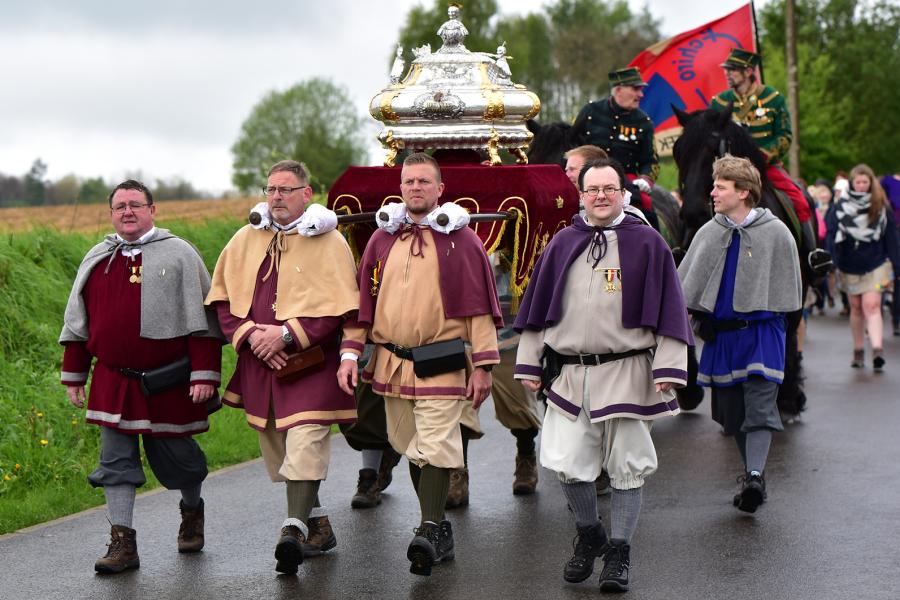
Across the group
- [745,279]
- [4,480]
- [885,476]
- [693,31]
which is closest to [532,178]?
[745,279]

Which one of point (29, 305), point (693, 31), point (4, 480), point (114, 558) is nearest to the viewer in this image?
point (114, 558)

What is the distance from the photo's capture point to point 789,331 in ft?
32.9

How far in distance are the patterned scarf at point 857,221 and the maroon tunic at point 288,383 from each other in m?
9.07

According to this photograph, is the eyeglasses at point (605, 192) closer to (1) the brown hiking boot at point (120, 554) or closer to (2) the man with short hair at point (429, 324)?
(2) the man with short hair at point (429, 324)

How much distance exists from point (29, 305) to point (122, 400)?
5004 millimetres

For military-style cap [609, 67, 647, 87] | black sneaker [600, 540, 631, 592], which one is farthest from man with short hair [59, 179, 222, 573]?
military-style cap [609, 67, 647, 87]

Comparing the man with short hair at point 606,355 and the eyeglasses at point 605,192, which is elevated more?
the eyeglasses at point 605,192

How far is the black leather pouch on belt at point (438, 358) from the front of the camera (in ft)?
22.2

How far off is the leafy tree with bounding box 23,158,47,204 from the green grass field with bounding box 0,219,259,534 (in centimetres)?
658

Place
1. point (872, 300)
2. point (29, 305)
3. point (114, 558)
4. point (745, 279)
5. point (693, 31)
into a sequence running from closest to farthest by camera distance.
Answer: point (114, 558) < point (745, 279) < point (29, 305) < point (872, 300) < point (693, 31)

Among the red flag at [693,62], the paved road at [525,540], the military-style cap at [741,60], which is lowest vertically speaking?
the paved road at [525,540]

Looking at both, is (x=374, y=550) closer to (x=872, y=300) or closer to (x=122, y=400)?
(x=122, y=400)

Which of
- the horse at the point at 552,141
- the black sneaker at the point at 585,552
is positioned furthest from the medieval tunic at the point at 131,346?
the horse at the point at 552,141

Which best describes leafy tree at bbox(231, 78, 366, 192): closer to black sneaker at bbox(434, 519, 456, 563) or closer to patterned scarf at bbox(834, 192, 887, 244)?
patterned scarf at bbox(834, 192, 887, 244)
